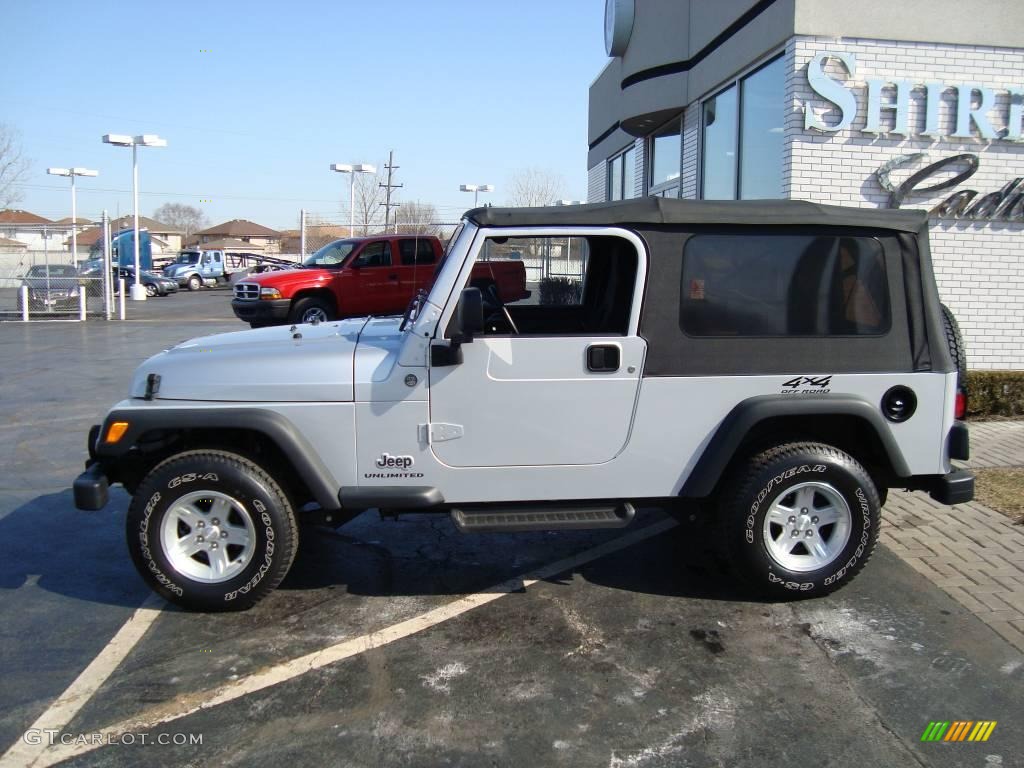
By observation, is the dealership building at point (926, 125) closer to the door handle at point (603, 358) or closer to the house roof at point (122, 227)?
the door handle at point (603, 358)

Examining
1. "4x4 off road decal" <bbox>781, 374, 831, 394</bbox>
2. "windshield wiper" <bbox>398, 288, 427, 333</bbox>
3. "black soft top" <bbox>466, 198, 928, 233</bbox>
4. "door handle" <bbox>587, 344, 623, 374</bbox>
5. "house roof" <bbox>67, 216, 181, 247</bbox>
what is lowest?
"4x4 off road decal" <bbox>781, 374, 831, 394</bbox>

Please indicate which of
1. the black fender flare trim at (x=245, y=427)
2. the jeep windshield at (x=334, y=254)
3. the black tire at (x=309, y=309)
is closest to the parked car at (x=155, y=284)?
the jeep windshield at (x=334, y=254)

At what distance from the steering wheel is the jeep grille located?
453 inches

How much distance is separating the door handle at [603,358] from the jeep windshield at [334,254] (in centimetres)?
1231

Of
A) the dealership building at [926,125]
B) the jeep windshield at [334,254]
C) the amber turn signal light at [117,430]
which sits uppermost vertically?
the dealership building at [926,125]

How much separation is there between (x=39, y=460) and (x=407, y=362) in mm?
4644

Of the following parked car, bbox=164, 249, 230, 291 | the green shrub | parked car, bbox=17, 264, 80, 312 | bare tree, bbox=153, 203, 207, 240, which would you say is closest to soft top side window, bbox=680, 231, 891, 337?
the green shrub

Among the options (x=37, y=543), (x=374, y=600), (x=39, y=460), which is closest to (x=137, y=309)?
(x=39, y=460)

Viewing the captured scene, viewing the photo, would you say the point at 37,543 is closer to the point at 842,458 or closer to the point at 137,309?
the point at 842,458

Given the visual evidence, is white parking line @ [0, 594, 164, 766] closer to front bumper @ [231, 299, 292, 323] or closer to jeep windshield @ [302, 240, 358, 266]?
front bumper @ [231, 299, 292, 323]

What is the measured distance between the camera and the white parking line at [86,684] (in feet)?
9.96

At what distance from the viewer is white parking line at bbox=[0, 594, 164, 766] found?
9.96ft

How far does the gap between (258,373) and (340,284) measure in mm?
11649

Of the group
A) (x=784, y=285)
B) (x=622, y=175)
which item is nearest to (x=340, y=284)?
(x=622, y=175)
